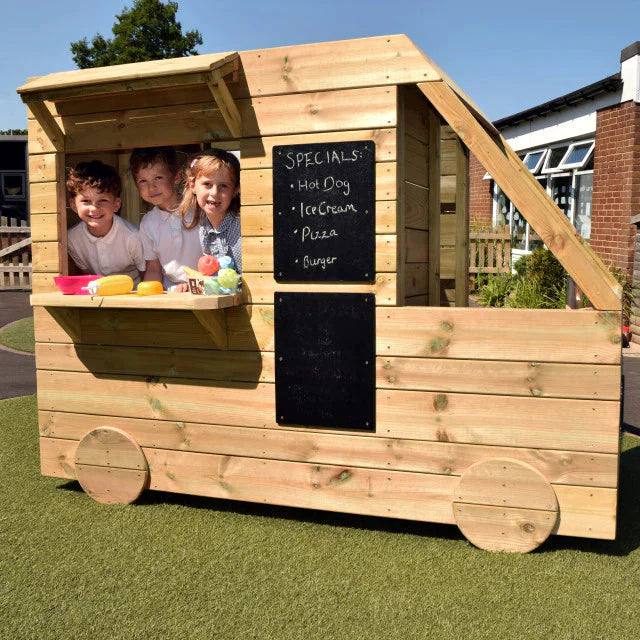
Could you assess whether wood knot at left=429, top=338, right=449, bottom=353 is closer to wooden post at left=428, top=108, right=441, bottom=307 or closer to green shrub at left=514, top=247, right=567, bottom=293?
wooden post at left=428, top=108, right=441, bottom=307

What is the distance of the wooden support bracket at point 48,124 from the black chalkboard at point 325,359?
1650mm

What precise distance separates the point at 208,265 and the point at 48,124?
130cm

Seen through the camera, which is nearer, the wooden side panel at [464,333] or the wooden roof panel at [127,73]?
the wooden side panel at [464,333]

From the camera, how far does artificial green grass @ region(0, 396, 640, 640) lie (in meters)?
3.00

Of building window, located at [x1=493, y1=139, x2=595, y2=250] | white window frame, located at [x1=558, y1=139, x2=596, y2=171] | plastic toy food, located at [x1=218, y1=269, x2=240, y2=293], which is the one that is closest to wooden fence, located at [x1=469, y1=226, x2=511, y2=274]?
building window, located at [x1=493, y1=139, x2=595, y2=250]

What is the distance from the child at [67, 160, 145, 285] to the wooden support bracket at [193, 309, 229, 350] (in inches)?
26.7

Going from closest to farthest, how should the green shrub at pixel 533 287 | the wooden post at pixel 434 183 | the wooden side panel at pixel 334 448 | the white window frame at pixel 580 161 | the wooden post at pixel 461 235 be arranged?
the wooden side panel at pixel 334 448 < the wooden post at pixel 434 183 < the wooden post at pixel 461 235 < the green shrub at pixel 533 287 < the white window frame at pixel 580 161

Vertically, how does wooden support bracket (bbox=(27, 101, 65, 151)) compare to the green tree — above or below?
below

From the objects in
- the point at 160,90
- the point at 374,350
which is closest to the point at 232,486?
the point at 374,350

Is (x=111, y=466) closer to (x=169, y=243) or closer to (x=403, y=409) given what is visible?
(x=169, y=243)

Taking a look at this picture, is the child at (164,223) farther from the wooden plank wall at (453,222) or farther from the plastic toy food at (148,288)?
the wooden plank wall at (453,222)

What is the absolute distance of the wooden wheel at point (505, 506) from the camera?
140 inches

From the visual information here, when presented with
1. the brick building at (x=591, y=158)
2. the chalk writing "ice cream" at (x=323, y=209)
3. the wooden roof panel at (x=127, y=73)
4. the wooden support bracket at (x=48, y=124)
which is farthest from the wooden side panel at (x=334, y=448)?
the brick building at (x=591, y=158)

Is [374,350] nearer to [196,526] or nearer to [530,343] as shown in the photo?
[530,343]
